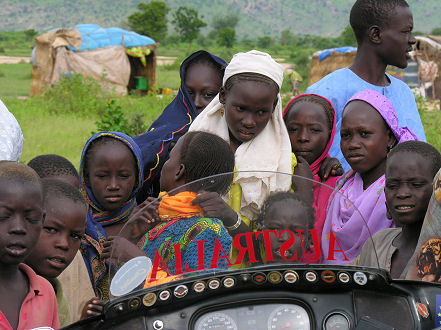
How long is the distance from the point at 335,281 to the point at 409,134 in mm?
1816

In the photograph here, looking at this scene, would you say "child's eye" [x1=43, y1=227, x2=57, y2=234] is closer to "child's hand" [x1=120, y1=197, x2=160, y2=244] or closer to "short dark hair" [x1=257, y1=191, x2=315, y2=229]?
"child's hand" [x1=120, y1=197, x2=160, y2=244]

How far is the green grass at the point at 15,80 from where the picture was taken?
2281 cm

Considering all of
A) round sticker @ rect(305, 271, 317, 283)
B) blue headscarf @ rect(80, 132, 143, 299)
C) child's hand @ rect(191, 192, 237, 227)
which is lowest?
blue headscarf @ rect(80, 132, 143, 299)

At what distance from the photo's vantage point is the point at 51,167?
12.3ft

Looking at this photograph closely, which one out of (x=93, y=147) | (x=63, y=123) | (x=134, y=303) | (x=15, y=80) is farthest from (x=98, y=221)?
(x=15, y=80)

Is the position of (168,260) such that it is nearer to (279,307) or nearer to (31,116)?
(279,307)

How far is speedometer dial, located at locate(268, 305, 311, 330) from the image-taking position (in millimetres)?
1925

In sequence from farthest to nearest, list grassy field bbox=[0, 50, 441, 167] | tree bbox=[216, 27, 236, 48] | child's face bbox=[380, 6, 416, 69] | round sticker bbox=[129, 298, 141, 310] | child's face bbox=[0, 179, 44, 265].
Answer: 1. tree bbox=[216, 27, 236, 48]
2. grassy field bbox=[0, 50, 441, 167]
3. child's face bbox=[380, 6, 416, 69]
4. child's face bbox=[0, 179, 44, 265]
5. round sticker bbox=[129, 298, 141, 310]

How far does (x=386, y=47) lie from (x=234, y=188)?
8.77 feet

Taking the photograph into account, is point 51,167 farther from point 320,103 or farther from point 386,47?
point 386,47

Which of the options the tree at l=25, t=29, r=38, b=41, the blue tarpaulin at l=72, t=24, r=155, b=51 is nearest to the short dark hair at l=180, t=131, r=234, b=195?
the blue tarpaulin at l=72, t=24, r=155, b=51

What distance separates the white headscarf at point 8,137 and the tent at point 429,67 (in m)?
22.5

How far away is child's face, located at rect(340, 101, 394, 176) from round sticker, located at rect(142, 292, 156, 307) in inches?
73.3

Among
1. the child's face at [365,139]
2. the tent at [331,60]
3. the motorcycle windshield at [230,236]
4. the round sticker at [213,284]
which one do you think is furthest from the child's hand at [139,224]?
the tent at [331,60]
